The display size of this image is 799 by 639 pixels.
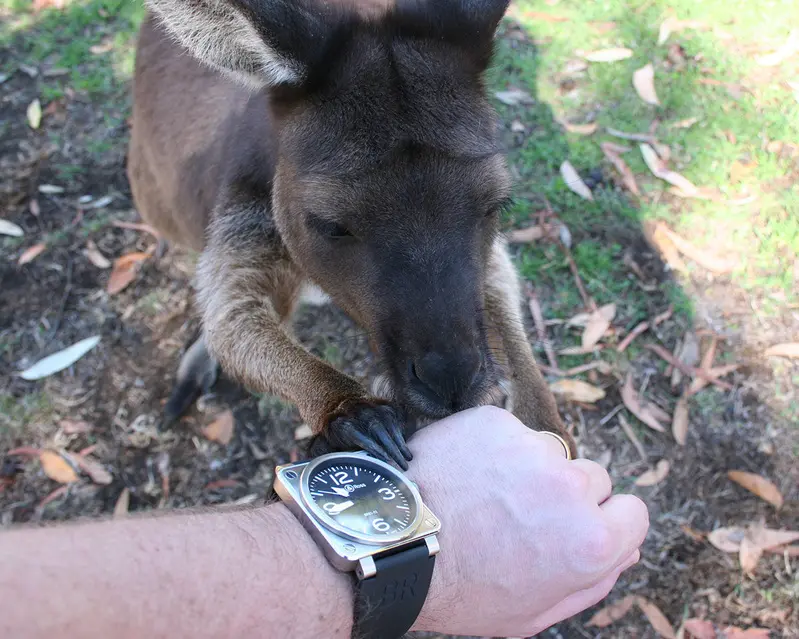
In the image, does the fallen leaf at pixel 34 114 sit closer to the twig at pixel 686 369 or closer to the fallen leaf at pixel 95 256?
the fallen leaf at pixel 95 256

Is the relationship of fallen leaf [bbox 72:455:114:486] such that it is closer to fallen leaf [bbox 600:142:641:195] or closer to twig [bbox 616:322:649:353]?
twig [bbox 616:322:649:353]

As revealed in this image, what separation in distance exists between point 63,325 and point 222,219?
177 cm

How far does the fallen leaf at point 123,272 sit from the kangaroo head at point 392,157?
2.32 meters

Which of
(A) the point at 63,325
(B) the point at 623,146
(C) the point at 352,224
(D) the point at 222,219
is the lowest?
(A) the point at 63,325

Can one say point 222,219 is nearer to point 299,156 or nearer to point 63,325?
point 299,156

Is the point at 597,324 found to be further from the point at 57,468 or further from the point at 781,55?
the point at 57,468

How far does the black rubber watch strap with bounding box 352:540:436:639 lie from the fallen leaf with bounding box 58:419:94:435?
106 inches

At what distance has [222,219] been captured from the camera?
10.1ft

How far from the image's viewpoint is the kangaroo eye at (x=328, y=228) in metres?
2.29

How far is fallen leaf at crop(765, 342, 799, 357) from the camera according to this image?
12.5ft

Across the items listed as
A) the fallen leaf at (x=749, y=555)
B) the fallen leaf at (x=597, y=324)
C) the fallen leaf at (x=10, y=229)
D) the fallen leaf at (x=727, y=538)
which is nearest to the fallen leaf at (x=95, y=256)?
the fallen leaf at (x=10, y=229)

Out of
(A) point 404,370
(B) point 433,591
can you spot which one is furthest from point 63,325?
(B) point 433,591

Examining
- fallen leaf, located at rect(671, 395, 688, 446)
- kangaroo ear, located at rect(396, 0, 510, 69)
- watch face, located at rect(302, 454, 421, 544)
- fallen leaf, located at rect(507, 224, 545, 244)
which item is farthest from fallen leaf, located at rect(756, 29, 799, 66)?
watch face, located at rect(302, 454, 421, 544)

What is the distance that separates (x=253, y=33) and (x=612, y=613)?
9.28ft
